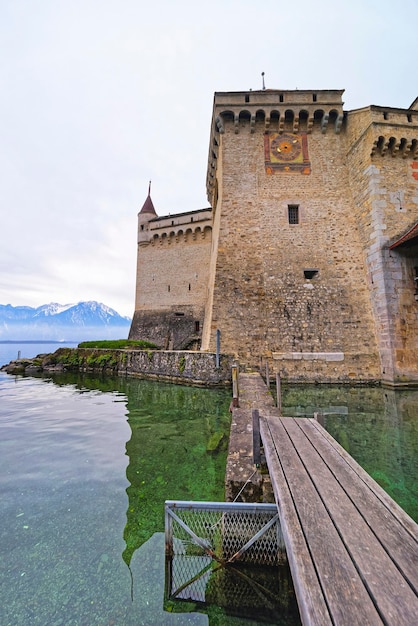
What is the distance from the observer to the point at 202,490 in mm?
3729

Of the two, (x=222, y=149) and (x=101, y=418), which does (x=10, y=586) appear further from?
(x=222, y=149)

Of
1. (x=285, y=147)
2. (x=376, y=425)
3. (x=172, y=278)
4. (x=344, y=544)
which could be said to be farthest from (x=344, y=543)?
(x=172, y=278)

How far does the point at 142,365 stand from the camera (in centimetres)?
1450

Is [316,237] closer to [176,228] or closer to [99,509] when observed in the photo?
[99,509]

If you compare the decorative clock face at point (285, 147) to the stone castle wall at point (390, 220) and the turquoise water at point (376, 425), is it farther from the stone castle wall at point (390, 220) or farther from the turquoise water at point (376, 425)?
the turquoise water at point (376, 425)

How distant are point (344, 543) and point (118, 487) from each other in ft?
10.4

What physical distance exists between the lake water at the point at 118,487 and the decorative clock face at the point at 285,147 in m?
10.5

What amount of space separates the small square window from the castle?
45mm

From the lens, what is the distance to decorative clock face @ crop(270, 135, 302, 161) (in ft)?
43.3

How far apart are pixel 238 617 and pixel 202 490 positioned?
5.70 ft

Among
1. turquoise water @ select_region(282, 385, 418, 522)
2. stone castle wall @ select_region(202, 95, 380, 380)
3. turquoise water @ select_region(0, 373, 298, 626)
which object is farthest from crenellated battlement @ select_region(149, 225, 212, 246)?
turquoise water @ select_region(0, 373, 298, 626)

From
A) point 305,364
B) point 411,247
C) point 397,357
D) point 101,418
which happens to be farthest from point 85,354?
point 411,247

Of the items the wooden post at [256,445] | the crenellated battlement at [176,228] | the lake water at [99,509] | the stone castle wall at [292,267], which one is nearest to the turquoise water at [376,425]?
the wooden post at [256,445]

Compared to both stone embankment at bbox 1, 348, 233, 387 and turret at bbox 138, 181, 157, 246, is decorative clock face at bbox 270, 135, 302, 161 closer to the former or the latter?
stone embankment at bbox 1, 348, 233, 387
